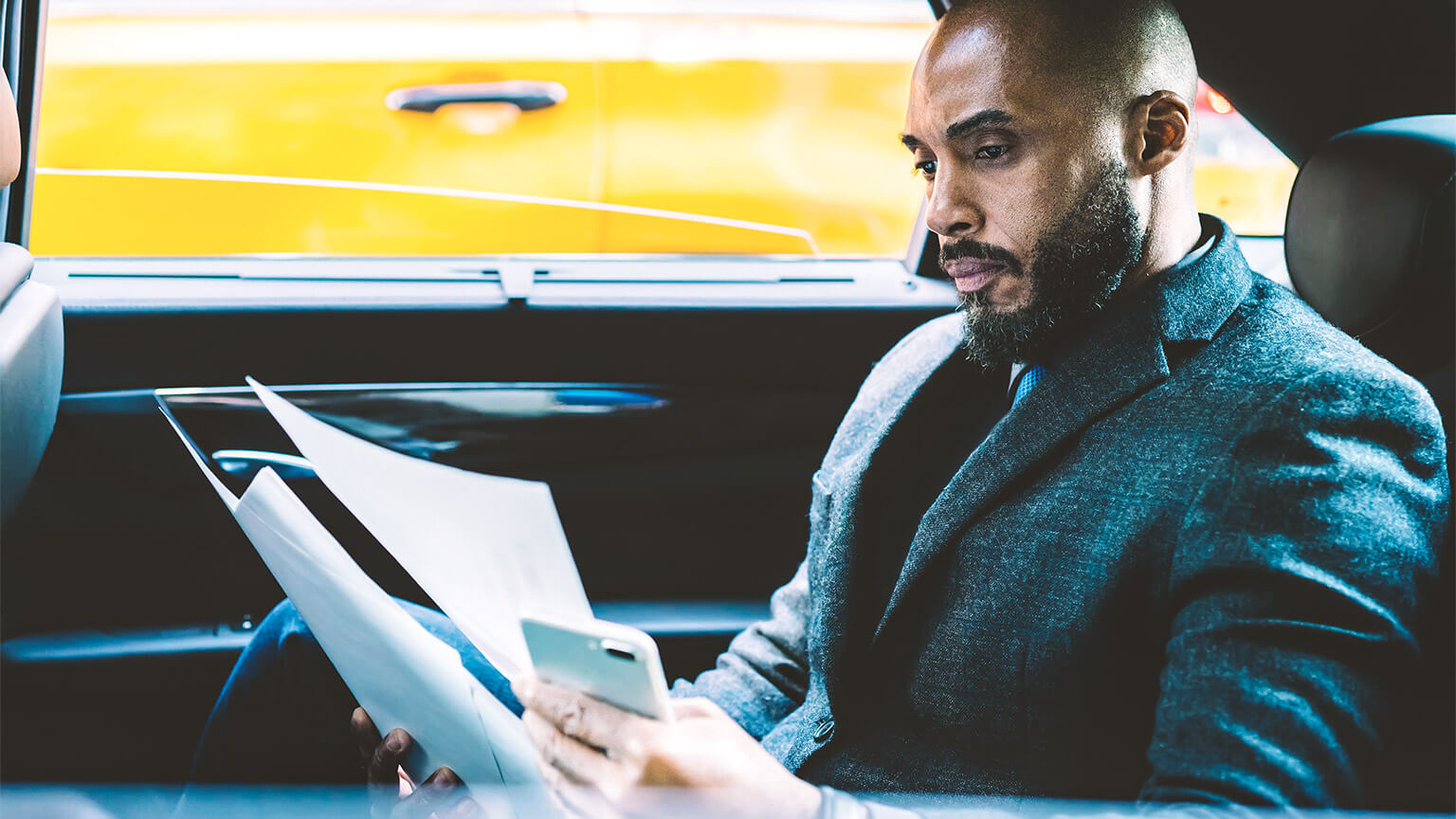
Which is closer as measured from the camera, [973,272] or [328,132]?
[973,272]

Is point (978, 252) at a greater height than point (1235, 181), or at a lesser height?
lesser

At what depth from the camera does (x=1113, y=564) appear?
1012 mm

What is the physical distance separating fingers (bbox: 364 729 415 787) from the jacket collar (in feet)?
1.50

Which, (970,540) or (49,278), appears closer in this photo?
(970,540)

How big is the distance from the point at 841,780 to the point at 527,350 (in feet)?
3.41

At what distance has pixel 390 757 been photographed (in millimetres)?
1171

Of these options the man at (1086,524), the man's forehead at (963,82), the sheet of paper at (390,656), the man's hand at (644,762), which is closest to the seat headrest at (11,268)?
the man at (1086,524)

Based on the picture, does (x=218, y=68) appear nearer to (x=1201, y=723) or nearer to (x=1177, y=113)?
(x=1177, y=113)

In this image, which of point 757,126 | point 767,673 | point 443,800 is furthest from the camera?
point 757,126

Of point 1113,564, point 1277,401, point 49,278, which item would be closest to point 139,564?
point 49,278

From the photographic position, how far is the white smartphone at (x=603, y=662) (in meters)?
Answer: 0.82

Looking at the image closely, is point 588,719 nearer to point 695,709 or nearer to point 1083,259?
point 695,709

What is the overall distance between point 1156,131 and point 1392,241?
239 mm

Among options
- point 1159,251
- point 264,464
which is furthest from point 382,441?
point 1159,251
